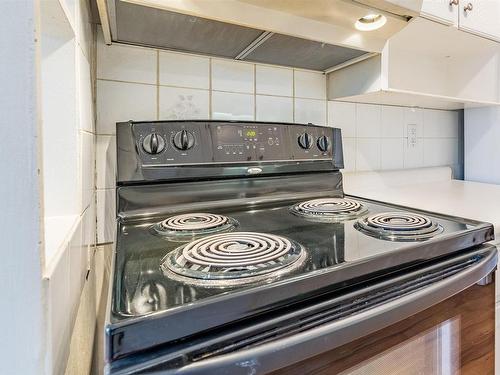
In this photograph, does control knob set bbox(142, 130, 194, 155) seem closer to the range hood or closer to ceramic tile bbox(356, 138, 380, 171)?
the range hood

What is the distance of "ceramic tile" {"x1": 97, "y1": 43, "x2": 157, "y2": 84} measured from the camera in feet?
3.09

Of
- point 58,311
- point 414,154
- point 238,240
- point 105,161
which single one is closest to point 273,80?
point 105,161

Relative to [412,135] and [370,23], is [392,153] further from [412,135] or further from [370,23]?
[370,23]

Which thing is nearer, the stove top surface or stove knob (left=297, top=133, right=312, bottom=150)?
the stove top surface

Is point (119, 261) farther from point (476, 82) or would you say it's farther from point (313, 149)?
point (476, 82)

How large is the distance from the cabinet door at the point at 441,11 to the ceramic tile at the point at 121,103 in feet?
3.18

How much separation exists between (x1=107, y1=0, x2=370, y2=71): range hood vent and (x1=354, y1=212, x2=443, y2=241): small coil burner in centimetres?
59

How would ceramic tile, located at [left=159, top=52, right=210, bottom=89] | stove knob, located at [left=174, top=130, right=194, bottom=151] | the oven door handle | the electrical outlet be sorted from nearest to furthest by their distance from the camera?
the oven door handle → stove knob, located at [left=174, top=130, right=194, bottom=151] → ceramic tile, located at [left=159, top=52, right=210, bottom=89] → the electrical outlet

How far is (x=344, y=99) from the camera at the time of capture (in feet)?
4.29

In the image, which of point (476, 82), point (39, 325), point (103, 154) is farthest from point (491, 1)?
point (39, 325)

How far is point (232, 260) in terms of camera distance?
49 cm

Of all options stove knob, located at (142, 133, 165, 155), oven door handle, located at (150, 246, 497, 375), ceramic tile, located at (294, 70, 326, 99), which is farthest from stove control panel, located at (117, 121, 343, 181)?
oven door handle, located at (150, 246, 497, 375)

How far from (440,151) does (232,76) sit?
1321 millimetres

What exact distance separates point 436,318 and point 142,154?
78 centimetres
